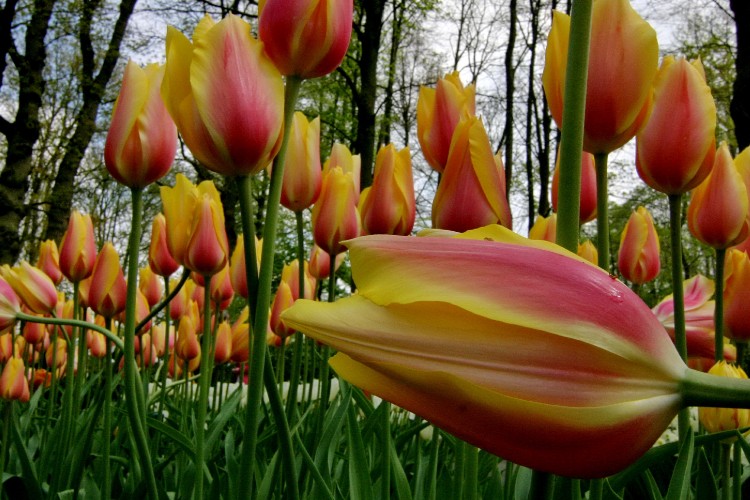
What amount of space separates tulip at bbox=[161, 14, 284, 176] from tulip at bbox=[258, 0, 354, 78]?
16 millimetres

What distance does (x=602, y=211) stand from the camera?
55 centimetres

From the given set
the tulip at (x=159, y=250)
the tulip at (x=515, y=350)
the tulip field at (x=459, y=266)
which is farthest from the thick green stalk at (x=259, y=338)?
the tulip at (x=159, y=250)

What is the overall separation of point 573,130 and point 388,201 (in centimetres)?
68

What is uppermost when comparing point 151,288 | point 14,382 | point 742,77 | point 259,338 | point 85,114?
point 85,114

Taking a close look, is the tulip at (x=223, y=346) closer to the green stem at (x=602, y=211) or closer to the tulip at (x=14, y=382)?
the tulip at (x=14, y=382)

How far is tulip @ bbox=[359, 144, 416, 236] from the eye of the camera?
1008mm

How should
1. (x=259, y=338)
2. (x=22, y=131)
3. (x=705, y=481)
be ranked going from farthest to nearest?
(x=22, y=131)
(x=705, y=481)
(x=259, y=338)

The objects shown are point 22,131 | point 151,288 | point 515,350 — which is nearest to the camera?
point 515,350

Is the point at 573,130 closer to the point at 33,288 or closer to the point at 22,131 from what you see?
the point at 33,288

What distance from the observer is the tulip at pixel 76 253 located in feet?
5.16

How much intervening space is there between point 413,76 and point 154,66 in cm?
1339

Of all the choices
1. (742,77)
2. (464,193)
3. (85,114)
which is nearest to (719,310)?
(464,193)

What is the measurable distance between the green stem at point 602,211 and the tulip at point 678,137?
0.21m

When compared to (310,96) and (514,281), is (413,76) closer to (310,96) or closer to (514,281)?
(310,96)
